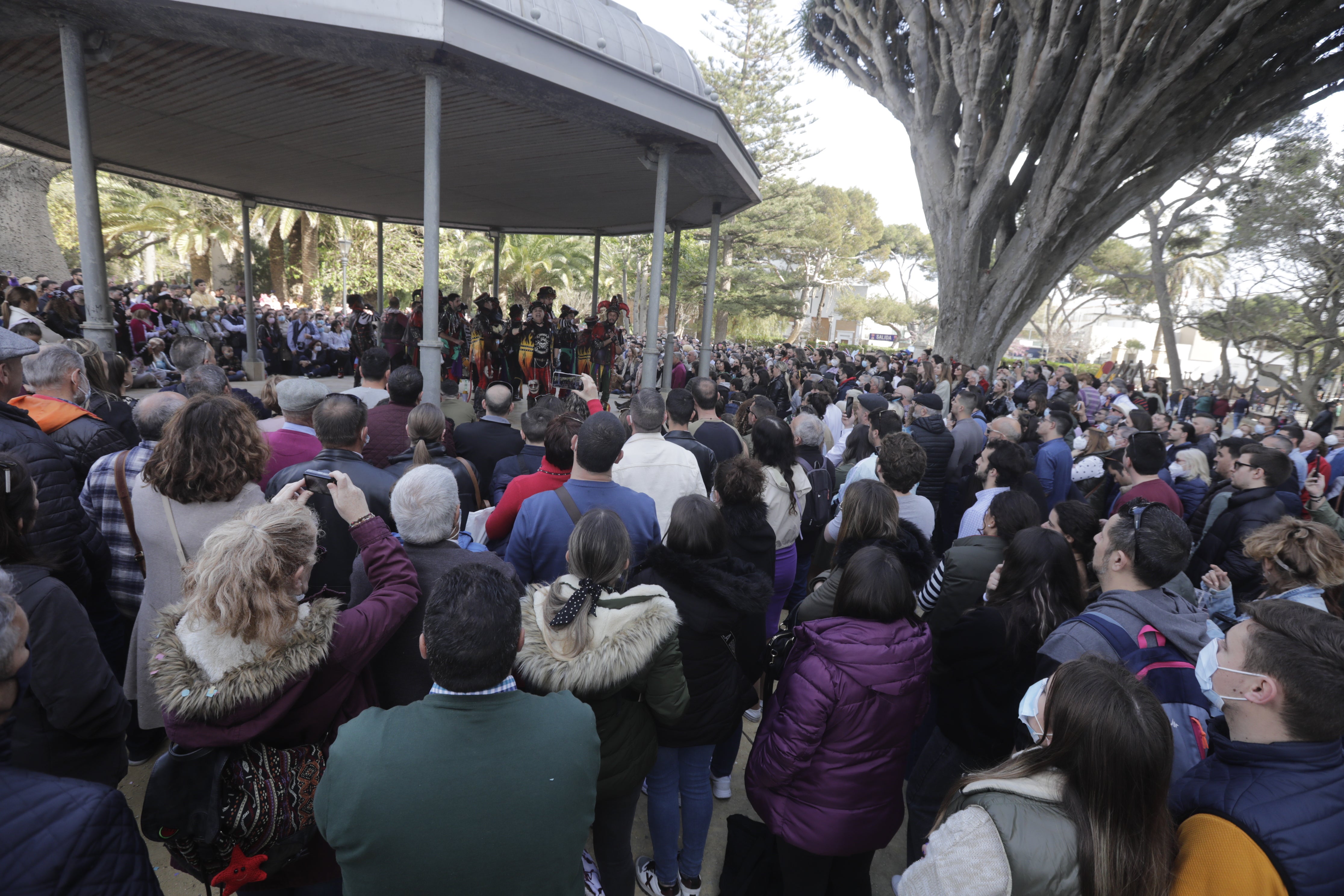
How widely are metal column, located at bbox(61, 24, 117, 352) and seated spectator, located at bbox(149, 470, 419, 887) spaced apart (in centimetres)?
510

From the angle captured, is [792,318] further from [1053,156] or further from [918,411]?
[918,411]

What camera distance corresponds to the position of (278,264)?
27.2m

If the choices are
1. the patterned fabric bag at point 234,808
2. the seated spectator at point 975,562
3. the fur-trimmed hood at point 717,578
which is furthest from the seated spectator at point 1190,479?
the patterned fabric bag at point 234,808

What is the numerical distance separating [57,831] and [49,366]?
9.77 feet

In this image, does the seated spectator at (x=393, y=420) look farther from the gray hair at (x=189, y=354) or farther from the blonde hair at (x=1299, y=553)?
the blonde hair at (x=1299, y=553)

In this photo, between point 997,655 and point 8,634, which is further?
point 997,655

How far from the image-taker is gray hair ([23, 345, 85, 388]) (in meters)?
3.07

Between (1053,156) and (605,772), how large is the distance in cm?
1650

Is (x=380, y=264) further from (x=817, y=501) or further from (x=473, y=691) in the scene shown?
(x=473, y=691)

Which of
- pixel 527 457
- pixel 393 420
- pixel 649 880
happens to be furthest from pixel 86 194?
pixel 649 880

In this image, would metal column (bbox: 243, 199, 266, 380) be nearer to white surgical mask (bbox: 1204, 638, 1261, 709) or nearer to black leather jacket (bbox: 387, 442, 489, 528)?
black leather jacket (bbox: 387, 442, 489, 528)

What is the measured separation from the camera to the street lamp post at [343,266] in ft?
72.5

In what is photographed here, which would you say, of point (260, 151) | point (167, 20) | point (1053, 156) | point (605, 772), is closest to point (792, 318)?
point (1053, 156)

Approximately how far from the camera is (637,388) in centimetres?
1234
